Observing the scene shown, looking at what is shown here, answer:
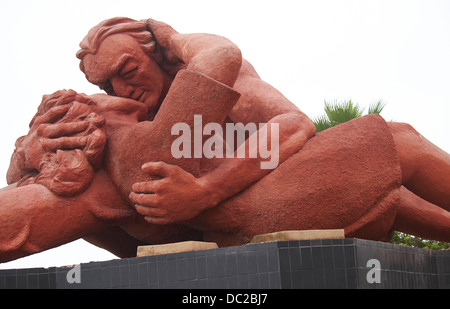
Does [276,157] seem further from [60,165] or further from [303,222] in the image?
[60,165]

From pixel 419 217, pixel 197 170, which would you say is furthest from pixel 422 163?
pixel 197 170

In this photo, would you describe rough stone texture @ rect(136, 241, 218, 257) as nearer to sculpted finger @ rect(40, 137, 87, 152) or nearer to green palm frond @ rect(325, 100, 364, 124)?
sculpted finger @ rect(40, 137, 87, 152)

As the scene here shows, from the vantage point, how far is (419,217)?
17.6ft

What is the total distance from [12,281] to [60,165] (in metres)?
0.80

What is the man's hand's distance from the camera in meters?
4.36

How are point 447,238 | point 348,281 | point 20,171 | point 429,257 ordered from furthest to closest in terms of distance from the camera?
1. point 447,238
2. point 20,171
3. point 429,257
4. point 348,281

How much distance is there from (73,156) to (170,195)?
74 cm

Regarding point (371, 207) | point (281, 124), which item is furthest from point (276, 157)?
point (371, 207)

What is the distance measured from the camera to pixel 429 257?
4.33 meters

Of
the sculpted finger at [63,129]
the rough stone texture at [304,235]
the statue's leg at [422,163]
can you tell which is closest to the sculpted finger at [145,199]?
the sculpted finger at [63,129]

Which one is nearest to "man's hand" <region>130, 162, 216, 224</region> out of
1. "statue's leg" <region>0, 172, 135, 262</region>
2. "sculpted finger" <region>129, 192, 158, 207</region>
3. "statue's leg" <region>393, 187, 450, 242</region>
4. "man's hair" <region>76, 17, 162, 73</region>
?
"sculpted finger" <region>129, 192, 158, 207</region>

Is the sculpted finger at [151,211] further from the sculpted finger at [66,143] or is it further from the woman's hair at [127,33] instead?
the woman's hair at [127,33]

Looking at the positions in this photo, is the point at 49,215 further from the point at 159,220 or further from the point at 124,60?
the point at 124,60

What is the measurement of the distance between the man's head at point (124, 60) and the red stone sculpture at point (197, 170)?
16 millimetres
